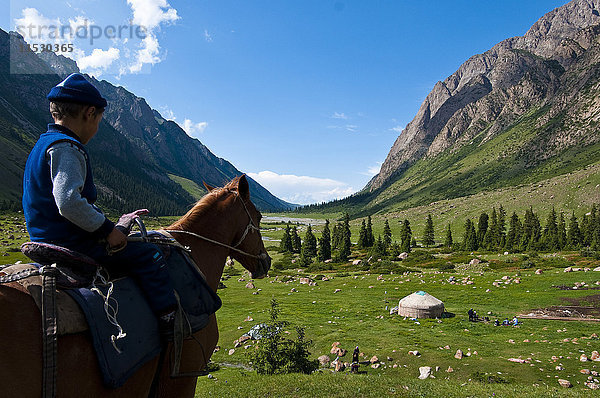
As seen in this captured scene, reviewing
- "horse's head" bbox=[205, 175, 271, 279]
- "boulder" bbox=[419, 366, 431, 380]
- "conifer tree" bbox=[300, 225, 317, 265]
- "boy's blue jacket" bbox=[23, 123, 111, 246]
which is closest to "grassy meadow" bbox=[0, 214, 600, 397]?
"boulder" bbox=[419, 366, 431, 380]

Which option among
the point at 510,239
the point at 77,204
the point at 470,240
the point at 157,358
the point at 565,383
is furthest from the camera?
the point at 470,240

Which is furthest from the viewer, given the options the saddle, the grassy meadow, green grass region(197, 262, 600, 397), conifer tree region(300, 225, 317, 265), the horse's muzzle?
conifer tree region(300, 225, 317, 265)

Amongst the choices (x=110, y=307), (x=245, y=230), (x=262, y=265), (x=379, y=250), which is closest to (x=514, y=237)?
(x=379, y=250)

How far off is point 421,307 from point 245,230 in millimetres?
28808

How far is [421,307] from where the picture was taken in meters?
30.1

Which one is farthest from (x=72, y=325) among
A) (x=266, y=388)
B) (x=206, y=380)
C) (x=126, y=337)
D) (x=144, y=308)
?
(x=206, y=380)

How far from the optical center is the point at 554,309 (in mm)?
30422

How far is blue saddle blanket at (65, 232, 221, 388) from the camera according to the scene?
3.27 metres

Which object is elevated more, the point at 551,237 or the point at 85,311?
the point at 85,311

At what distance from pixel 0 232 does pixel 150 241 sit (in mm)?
130720

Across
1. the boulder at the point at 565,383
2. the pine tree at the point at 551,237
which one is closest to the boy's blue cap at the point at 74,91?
the boulder at the point at 565,383

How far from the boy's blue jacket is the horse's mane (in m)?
1.75

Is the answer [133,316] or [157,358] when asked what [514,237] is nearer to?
[157,358]

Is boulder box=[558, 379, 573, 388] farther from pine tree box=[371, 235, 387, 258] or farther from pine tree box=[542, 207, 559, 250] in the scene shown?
pine tree box=[542, 207, 559, 250]
